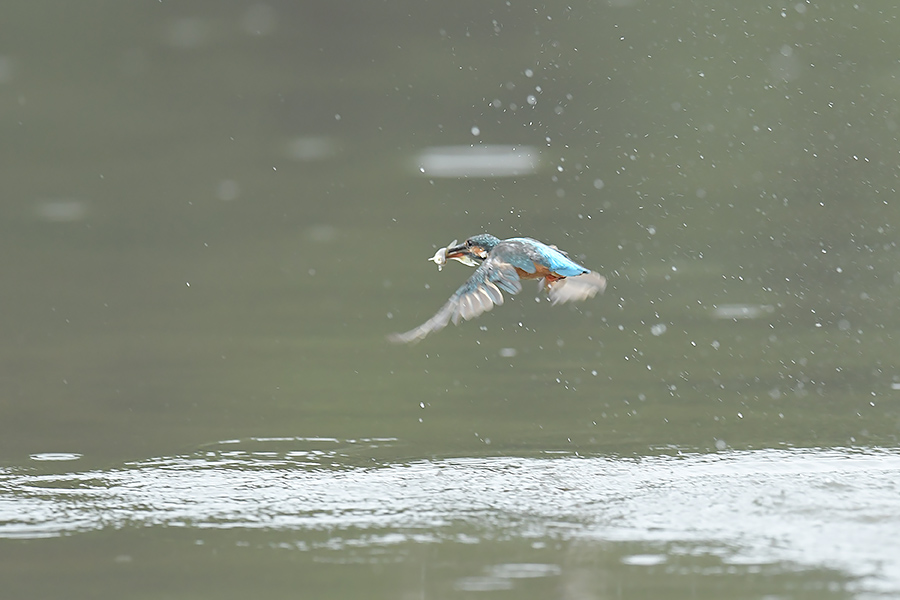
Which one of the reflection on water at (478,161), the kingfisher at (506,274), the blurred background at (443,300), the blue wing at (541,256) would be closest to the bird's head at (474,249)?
the kingfisher at (506,274)

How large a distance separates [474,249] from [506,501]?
0.96 m

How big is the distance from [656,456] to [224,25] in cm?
1067

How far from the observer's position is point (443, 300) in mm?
6695

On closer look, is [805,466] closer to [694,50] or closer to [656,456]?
[656,456]

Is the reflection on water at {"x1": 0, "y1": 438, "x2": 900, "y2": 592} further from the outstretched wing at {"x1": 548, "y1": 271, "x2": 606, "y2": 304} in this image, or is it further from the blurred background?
the outstretched wing at {"x1": 548, "y1": 271, "x2": 606, "y2": 304}

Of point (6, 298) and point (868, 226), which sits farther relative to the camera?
point (868, 226)

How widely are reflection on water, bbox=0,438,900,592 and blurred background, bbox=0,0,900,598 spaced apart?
1cm

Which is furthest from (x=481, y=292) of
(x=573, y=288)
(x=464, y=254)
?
(x=464, y=254)

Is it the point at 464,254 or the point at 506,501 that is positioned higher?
the point at 464,254

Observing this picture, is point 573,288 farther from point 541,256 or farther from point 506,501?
point 506,501

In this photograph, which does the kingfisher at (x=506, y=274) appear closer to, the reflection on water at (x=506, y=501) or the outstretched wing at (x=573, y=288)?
the outstretched wing at (x=573, y=288)

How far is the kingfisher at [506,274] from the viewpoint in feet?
13.9

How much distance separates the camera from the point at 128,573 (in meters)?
3.77

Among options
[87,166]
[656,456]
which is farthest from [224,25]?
[656,456]
